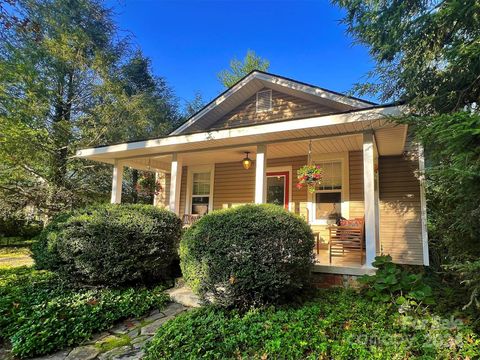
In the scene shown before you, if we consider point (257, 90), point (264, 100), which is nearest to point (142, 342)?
point (264, 100)

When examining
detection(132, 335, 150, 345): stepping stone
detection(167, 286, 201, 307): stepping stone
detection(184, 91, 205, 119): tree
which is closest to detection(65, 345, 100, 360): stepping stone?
detection(132, 335, 150, 345): stepping stone

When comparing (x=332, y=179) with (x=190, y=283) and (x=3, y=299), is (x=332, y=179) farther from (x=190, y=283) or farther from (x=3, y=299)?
(x=3, y=299)

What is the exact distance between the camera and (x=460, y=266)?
273cm

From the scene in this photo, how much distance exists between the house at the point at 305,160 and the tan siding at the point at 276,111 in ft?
0.09

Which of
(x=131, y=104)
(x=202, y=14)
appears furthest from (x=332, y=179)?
(x=131, y=104)

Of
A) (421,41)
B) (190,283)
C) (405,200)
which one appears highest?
(421,41)

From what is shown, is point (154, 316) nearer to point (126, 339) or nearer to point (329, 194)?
point (126, 339)

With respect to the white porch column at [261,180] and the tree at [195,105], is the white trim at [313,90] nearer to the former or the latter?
the white porch column at [261,180]

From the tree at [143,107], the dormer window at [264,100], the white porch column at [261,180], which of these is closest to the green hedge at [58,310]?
the white porch column at [261,180]

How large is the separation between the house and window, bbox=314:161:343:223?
2cm

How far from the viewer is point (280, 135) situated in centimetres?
593

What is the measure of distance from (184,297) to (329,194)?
449 centimetres

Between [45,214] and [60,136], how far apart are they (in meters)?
3.21

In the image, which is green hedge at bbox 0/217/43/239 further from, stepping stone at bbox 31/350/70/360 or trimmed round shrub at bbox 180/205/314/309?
trimmed round shrub at bbox 180/205/314/309
